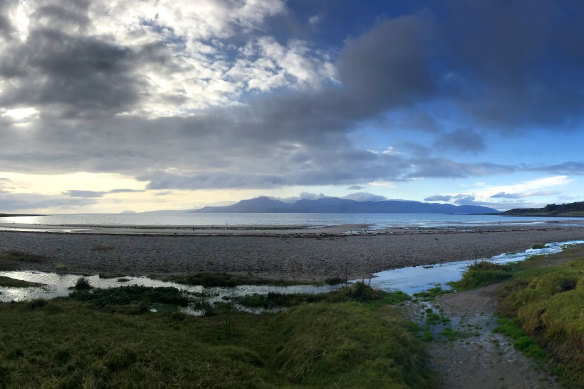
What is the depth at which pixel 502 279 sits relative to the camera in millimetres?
28141

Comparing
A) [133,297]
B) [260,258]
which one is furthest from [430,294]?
[260,258]

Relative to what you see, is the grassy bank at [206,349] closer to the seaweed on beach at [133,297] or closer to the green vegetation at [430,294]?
the seaweed on beach at [133,297]

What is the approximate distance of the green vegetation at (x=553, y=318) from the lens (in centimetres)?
1290

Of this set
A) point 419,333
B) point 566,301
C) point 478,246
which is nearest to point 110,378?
point 419,333

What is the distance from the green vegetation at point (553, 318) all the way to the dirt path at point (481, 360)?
2.48ft

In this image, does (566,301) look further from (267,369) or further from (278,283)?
(278,283)

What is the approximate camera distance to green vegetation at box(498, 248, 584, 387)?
1290cm

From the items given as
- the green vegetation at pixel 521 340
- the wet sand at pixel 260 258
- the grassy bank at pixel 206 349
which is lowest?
the wet sand at pixel 260 258

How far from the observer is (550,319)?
15.4 metres

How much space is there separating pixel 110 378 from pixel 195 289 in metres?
20.2

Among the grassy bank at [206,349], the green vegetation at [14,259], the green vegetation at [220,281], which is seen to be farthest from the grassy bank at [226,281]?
the green vegetation at [14,259]

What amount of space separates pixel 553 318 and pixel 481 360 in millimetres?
4217

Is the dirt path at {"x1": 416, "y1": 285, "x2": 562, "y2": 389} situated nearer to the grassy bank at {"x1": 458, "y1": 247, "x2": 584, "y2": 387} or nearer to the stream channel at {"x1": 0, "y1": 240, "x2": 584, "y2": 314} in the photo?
the grassy bank at {"x1": 458, "y1": 247, "x2": 584, "y2": 387}

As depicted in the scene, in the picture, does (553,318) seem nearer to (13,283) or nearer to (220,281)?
(220,281)
